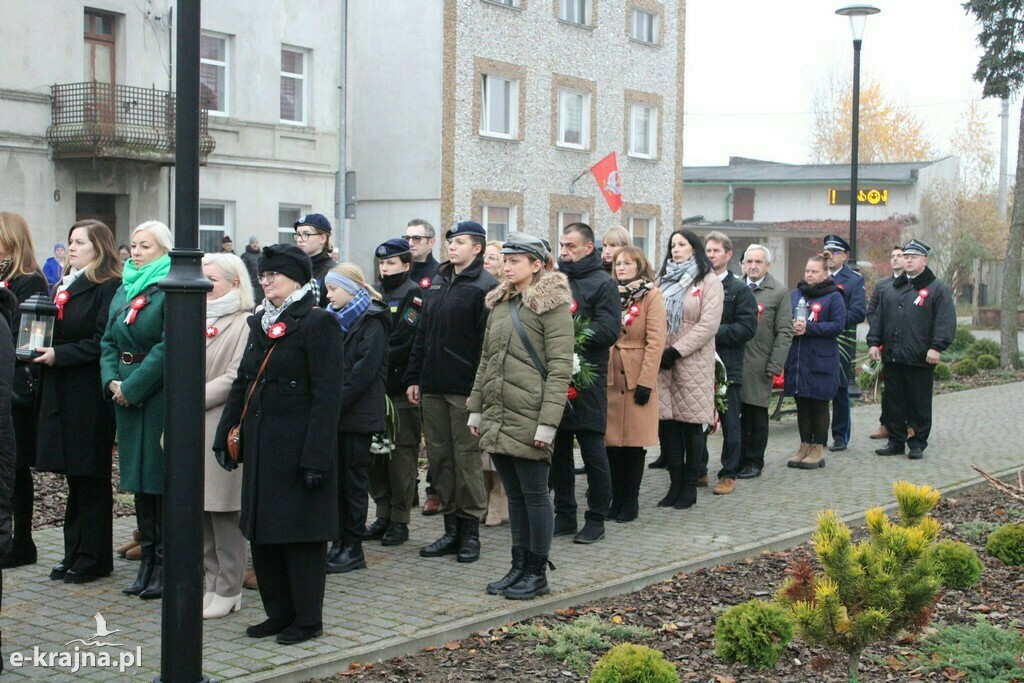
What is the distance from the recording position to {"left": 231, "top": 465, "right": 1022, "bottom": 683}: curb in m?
5.80

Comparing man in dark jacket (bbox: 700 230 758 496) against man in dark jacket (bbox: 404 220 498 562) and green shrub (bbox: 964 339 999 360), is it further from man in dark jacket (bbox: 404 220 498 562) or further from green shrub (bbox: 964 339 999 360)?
green shrub (bbox: 964 339 999 360)

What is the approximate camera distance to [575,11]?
3631cm

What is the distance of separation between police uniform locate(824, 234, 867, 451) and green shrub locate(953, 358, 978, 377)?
9153 millimetres

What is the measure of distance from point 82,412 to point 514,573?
2718 mm

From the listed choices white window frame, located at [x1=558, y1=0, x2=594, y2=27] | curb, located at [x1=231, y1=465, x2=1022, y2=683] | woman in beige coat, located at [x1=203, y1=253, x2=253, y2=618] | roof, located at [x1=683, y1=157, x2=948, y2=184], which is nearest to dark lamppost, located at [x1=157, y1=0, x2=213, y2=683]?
curb, located at [x1=231, y1=465, x2=1022, y2=683]

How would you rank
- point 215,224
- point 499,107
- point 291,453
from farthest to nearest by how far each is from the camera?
point 499,107 < point 215,224 < point 291,453

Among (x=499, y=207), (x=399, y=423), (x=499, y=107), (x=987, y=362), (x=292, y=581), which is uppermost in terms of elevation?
(x=499, y=107)

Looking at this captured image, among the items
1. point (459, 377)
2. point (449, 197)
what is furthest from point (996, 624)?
point (449, 197)

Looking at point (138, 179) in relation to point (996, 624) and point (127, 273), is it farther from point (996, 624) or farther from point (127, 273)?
point (996, 624)

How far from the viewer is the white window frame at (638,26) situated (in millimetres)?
38406

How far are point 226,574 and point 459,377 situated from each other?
6.67ft

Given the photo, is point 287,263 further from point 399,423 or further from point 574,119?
point 574,119

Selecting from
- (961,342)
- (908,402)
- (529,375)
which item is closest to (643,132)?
(961,342)

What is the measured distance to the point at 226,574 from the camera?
6.77 meters
